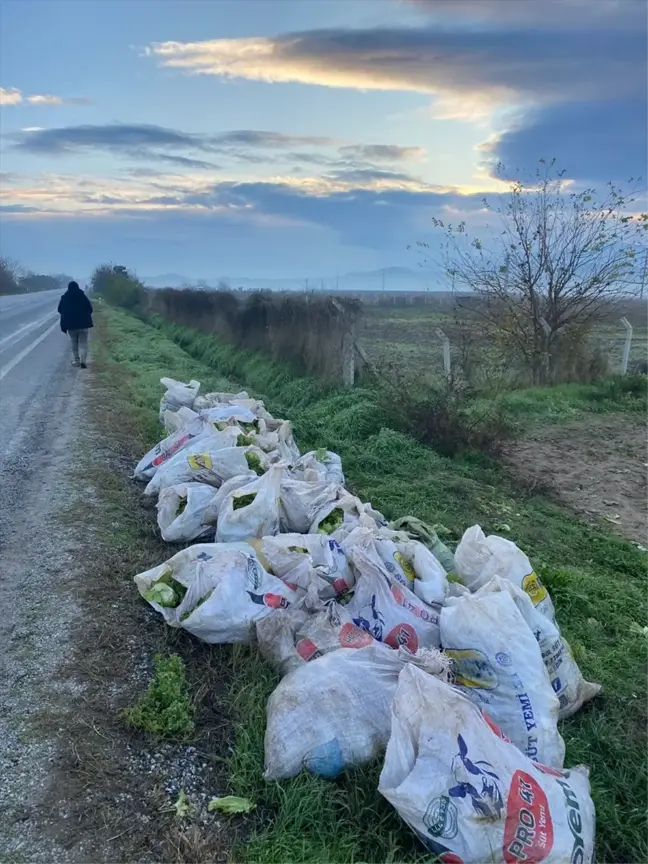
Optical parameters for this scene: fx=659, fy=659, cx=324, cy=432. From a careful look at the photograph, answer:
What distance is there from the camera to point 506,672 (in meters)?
2.45

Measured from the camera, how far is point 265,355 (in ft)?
39.0

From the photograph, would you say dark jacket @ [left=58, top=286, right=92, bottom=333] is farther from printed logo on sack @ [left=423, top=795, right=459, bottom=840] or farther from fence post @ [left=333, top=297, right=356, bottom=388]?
printed logo on sack @ [left=423, top=795, right=459, bottom=840]

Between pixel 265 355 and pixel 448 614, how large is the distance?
31.3ft

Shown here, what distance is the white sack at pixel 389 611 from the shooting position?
279cm

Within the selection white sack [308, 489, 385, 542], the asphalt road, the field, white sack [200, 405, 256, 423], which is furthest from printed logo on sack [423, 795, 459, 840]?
the field

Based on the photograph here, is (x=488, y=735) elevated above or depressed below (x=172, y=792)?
above

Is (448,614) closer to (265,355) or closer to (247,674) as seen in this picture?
(247,674)

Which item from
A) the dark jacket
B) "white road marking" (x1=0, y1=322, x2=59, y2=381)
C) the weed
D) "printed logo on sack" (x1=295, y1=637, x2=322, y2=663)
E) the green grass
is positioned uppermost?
the dark jacket

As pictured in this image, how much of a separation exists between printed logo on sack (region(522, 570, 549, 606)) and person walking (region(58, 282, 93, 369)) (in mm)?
9510

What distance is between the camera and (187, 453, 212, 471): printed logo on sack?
14.4 ft

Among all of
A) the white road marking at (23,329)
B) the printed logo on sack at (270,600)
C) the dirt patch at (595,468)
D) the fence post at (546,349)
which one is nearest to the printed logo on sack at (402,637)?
the printed logo on sack at (270,600)

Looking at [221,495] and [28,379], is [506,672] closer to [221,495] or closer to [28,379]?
[221,495]

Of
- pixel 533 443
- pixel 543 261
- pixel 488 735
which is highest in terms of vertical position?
pixel 543 261

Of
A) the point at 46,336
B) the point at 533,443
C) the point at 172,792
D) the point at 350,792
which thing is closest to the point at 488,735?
the point at 350,792
